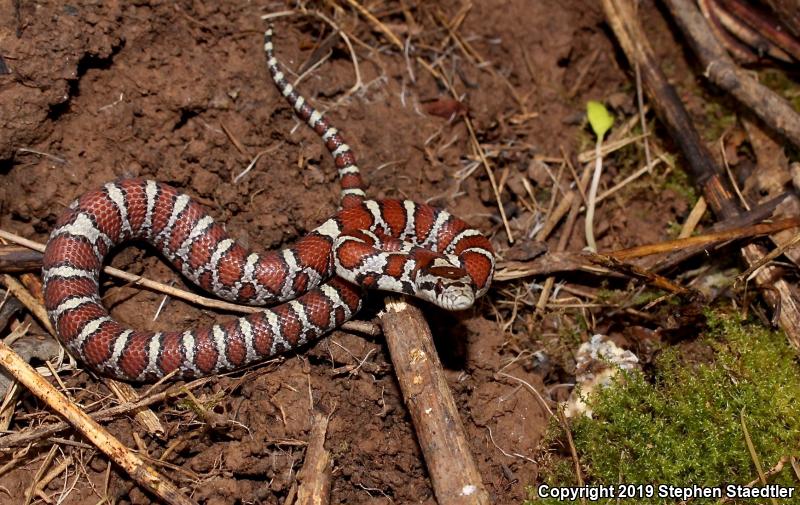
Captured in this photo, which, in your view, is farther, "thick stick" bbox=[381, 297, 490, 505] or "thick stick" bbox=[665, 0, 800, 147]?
"thick stick" bbox=[665, 0, 800, 147]

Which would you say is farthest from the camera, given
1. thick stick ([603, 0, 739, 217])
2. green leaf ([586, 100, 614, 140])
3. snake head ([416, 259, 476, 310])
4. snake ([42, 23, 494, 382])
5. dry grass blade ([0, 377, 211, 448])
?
green leaf ([586, 100, 614, 140])

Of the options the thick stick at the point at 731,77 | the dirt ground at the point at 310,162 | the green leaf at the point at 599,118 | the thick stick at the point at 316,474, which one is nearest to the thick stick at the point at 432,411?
the dirt ground at the point at 310,162

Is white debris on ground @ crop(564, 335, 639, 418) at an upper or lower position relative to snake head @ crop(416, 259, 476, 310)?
lower

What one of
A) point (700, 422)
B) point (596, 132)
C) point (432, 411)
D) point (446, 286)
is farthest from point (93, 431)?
point (596, 132)

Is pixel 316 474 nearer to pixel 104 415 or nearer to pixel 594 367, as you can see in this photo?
pixel 104 415

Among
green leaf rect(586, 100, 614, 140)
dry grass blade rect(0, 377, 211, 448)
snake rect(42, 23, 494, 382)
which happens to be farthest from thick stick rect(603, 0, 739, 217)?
dry grass blade rect(0, 377, 211, 448)

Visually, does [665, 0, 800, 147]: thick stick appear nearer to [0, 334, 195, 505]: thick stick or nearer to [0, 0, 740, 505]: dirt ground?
[0, 0, 740, 505]: dirt ground

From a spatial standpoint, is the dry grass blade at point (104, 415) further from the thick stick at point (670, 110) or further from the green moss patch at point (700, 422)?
the thick stick at point (670, 110)
